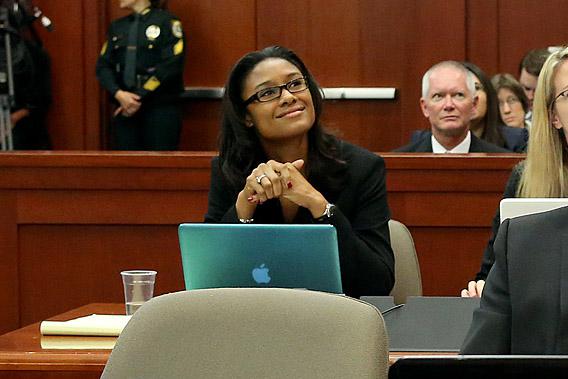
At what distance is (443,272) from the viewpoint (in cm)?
439

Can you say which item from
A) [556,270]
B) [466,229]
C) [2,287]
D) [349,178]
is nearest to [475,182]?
[466,229]

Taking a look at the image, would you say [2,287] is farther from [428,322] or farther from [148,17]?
[148,17]

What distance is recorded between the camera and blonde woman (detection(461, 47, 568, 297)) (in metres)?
2.87

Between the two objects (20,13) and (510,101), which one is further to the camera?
(20,13)

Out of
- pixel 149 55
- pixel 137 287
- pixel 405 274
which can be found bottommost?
pixel 405 274

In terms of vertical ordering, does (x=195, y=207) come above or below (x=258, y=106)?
below

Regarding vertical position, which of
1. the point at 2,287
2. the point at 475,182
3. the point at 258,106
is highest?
the point at 258,106

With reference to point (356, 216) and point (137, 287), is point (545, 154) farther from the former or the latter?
point (137, 287)

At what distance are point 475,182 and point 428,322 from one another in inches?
74.7

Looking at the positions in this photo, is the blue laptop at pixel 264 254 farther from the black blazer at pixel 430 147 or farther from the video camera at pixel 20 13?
the video camera at pixel 20 13

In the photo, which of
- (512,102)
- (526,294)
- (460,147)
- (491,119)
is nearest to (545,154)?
(526,294)

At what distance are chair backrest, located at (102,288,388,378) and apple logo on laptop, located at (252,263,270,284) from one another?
83 centimetres

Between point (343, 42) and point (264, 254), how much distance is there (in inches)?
197

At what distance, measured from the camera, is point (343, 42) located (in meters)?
7.68
